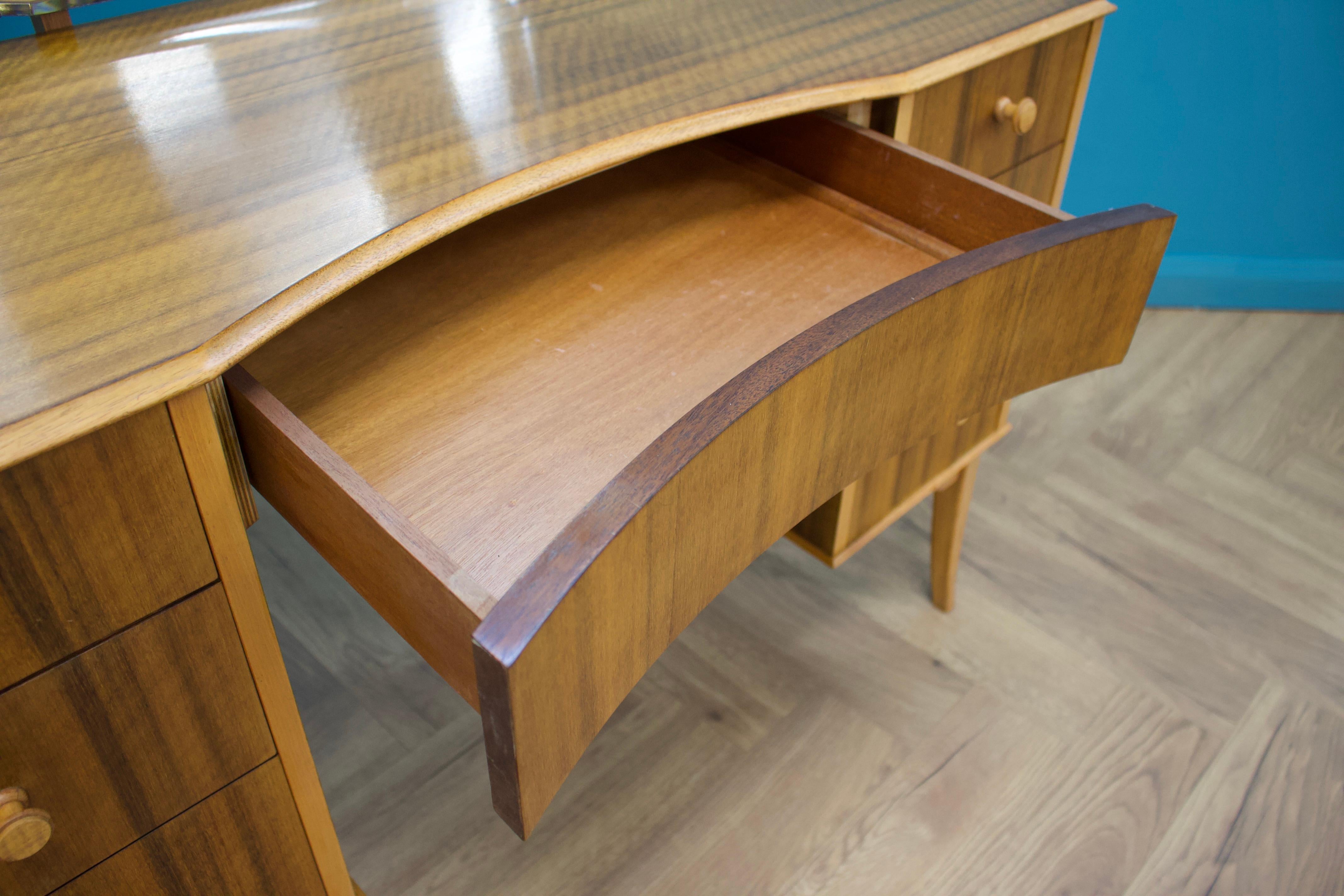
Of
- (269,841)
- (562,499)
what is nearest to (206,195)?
(562,499)

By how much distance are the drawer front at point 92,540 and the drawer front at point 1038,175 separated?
751 millimetres

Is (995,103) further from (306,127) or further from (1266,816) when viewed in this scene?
(1266,816)

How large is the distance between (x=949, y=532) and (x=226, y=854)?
2.58 feet

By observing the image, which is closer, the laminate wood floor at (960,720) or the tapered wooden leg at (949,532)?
the laminate wood floor at (960,720)

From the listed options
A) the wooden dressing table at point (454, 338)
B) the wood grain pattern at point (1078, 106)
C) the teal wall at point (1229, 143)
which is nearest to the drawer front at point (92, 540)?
the wooden dressing table at point (454, 338)

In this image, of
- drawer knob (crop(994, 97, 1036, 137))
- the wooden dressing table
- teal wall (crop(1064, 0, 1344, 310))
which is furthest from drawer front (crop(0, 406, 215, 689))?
teal wall (crop(1064, 0, 1344, 310))

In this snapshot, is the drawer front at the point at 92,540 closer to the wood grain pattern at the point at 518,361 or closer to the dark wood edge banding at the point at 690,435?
the wood grain pattern at the point at 518,361

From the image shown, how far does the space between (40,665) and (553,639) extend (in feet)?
0.87

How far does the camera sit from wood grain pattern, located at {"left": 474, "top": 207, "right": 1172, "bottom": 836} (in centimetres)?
41

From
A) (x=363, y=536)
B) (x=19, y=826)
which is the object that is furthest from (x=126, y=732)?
(x=363, y=536)

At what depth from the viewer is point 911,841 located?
0.96 meters

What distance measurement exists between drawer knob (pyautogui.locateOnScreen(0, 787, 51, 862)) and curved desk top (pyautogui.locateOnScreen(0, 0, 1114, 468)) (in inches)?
7.7

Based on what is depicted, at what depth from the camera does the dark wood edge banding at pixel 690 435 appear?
0.39m

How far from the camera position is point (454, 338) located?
68 cm
